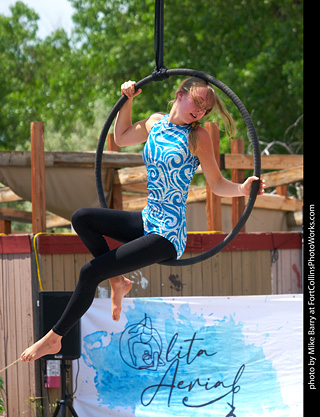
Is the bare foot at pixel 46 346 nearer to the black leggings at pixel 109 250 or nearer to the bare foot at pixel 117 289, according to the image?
the black leggings at pixel 109 250

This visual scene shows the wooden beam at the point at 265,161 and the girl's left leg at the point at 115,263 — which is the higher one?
the wooden beam at the point at 265,161

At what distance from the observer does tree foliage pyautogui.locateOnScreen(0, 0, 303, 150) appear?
18750mm

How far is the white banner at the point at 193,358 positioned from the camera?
25.0ft

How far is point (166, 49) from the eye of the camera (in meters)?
20.7

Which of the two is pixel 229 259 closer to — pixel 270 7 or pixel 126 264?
pixel 126 264

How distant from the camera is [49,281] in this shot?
8.24 meters

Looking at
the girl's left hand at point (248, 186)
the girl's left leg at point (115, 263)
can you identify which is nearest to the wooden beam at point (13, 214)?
the girl's left leg at point (115, 263)

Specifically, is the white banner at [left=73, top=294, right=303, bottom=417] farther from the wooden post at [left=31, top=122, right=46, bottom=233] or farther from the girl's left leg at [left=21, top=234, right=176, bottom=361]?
the girl's left leg at [left=21, top=234, right=176, bottom=361]

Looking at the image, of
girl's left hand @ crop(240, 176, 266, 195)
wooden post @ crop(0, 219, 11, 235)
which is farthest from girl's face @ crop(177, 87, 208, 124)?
wooden post @ crop(0, 219, 11, 235)

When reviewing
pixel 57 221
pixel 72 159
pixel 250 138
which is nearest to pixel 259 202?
pixel 72 159

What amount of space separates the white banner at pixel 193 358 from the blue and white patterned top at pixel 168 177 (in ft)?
12.8

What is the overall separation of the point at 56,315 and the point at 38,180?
171 cm
